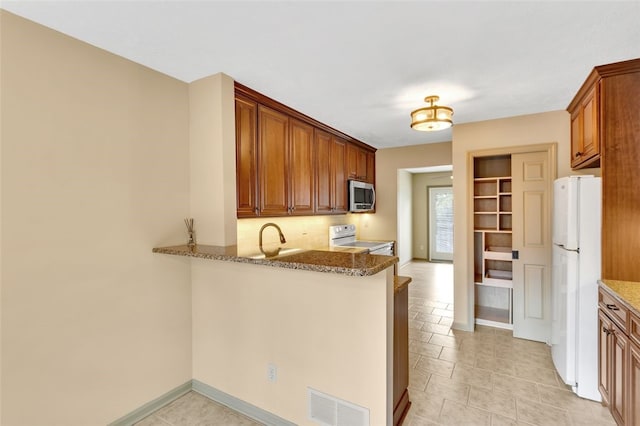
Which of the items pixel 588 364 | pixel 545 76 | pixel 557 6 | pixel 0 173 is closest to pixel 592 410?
pixel 588 364

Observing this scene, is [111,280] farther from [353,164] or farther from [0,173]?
[353,164]

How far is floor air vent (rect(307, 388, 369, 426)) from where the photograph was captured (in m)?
1.79

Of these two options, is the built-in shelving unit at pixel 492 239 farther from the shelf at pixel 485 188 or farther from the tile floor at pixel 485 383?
the tile floor at pixel 485 383

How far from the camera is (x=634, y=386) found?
5.52 ft

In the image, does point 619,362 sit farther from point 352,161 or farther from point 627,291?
point 352,161

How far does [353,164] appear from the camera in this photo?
4.67m

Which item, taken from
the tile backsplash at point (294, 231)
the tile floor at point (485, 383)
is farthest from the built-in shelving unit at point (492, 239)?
the tile backsplash at point (294, 231)

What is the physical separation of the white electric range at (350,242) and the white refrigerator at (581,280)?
7.66 ft

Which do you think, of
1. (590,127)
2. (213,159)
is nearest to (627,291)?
(590,127)

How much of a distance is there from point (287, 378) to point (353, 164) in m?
3.31

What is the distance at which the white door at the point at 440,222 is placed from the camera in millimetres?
7836

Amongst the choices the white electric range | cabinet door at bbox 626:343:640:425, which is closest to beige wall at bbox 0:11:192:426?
the white electric range

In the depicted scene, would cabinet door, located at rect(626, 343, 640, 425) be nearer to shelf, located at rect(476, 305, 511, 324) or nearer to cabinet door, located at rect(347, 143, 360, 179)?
shelf, located at rect(476, 305, 511, 324)

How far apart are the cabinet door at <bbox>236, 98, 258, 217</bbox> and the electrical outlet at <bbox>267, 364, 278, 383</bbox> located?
1235 mm
